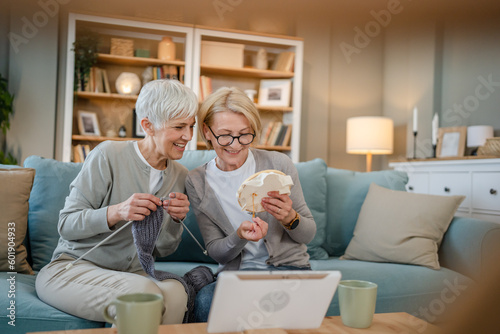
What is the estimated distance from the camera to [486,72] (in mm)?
2766

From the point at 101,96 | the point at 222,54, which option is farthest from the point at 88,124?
the point at 222,54

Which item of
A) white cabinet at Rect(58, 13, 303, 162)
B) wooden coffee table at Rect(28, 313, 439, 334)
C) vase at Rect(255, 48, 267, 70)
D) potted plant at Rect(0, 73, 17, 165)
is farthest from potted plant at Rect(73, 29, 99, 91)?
wooden coffee table at Rect(28, 313, 439, 334)

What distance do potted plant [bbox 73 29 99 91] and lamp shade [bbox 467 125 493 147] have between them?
8.89ft

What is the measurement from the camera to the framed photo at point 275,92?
3.74 meters

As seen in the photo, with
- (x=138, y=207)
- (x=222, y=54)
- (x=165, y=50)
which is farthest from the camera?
(x=222, y=54)

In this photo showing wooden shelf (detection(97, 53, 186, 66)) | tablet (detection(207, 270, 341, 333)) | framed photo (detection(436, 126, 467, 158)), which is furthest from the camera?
wooden shelf (detection(97, 53, 186, 66))

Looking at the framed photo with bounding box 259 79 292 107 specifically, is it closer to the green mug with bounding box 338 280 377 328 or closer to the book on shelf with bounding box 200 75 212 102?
the book on shelf with bounding box 200 75 212 102

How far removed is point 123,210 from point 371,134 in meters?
2.73

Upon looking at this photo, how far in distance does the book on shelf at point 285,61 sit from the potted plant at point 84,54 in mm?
1498

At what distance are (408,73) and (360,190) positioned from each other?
227 cm

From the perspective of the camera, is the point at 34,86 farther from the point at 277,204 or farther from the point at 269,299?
the point at 269,299

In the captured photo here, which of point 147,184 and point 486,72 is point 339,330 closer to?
point 147,184

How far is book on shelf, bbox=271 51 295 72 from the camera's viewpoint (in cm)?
373

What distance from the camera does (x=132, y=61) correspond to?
11.3 feet
